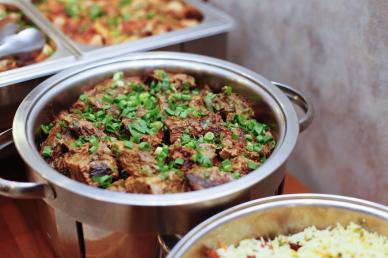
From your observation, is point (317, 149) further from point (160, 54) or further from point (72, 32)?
point (72, 32)

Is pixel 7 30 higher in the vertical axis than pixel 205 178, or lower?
higher

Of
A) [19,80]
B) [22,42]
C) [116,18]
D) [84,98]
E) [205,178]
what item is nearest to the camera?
[205,178]

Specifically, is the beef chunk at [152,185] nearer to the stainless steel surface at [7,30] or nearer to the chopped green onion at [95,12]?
the stainless steel surface at [7,30]

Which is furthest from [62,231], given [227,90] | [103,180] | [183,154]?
[227,90]

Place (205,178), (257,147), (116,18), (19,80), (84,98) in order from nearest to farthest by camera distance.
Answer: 1. (205,178)
2. (257,147)
3. (84,98)
4. (19,80)
5. (116,18)

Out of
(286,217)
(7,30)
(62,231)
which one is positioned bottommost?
(62,231)

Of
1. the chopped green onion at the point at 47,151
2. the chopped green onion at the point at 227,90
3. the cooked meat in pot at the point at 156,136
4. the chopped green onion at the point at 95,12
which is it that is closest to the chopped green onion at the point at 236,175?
the cooked meat in pot at the point at 156,136

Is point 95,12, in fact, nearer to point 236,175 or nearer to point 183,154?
point 183,154
